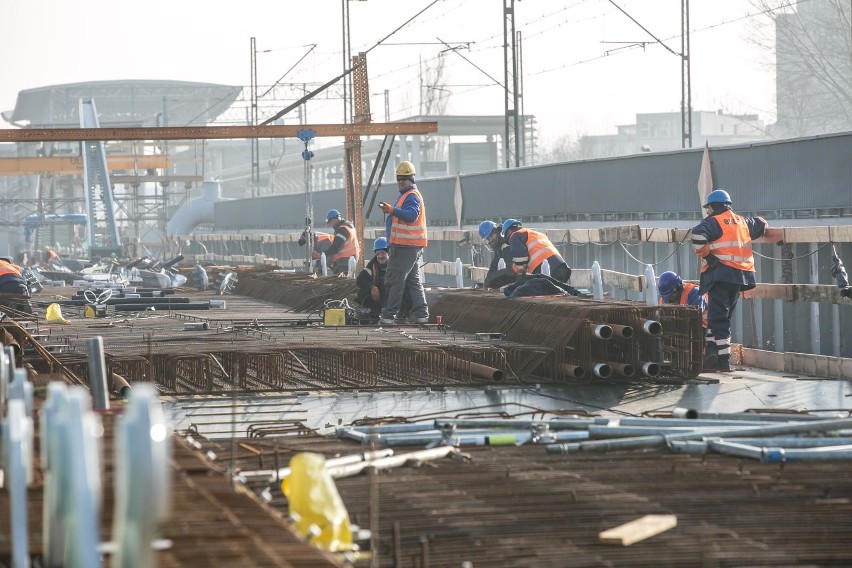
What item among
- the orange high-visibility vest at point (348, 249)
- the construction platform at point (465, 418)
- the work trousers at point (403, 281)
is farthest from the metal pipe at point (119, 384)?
the orange high-visibility vest at point (348, 249)

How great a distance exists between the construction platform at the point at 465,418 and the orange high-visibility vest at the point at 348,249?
5587mm

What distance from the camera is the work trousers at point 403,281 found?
1520cm

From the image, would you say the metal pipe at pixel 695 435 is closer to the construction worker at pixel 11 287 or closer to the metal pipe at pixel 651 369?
the metal pipe at pixel 651 369

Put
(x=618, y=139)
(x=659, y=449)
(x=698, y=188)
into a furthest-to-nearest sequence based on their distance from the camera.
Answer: (x=618, y=139), (x=698, y=188), (x=659, y=449)

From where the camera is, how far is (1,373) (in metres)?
5.17

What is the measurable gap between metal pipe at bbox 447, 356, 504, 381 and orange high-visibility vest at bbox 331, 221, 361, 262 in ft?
38.0

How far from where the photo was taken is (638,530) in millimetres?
5094

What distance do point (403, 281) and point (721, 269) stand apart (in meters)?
3.85

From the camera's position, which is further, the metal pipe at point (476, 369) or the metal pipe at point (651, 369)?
the metal pipe at point (476, 369)

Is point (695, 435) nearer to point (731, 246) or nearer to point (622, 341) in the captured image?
point (622, 341)

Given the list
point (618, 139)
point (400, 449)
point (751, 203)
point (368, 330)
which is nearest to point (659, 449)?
point (400, 449)

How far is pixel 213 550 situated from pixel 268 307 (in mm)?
17578

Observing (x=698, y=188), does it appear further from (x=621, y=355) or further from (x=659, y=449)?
(x=659, y=449)

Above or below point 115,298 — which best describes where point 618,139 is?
above
